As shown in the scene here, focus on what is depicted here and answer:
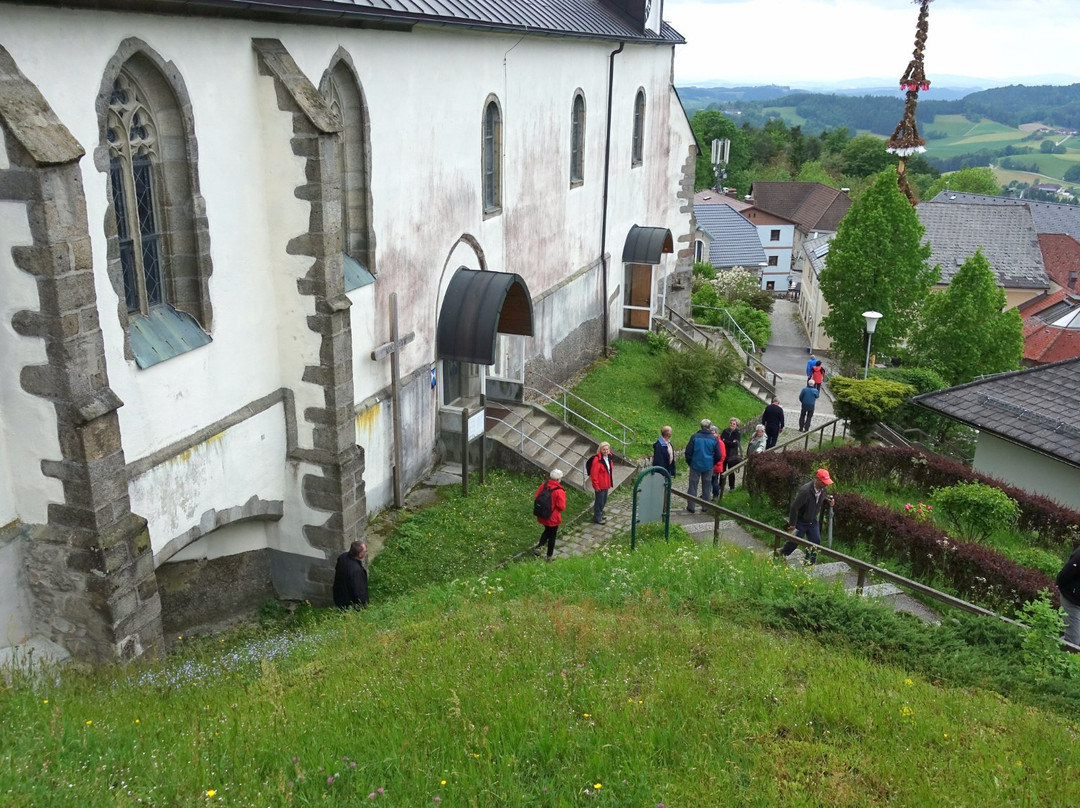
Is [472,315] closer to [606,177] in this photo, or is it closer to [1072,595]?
[1072,595]

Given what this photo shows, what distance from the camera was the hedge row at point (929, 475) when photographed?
13461 millimetres

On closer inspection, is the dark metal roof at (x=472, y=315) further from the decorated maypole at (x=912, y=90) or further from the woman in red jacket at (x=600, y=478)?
the decorated maypole at (x=912, y=90)

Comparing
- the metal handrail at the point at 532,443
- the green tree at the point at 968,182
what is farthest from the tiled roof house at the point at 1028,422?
the green tree at the point at 968,182

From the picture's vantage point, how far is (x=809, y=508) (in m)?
11.4

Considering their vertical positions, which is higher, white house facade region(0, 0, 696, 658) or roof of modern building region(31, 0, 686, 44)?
roof of modern building region(31, 0, 686, 44)

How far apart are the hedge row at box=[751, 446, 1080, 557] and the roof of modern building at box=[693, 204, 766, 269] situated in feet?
167

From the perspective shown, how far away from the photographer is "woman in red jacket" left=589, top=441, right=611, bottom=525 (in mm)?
13875

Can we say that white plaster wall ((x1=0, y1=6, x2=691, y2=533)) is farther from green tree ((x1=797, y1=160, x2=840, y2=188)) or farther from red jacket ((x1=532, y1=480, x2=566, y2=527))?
green tree ((x1=797, y1=160, x2=840, y2=188))

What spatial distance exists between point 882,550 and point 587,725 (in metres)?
7.00

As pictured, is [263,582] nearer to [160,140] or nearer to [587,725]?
[160,140]

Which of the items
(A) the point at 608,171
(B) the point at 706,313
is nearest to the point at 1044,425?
(A) the point at 608,171

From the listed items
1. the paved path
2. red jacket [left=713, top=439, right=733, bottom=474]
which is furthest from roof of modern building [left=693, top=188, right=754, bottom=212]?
red jacket [left=713, top=439, right=733, bottom=474]

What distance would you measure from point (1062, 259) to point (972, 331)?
130 ft

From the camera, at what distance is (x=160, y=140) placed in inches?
355
